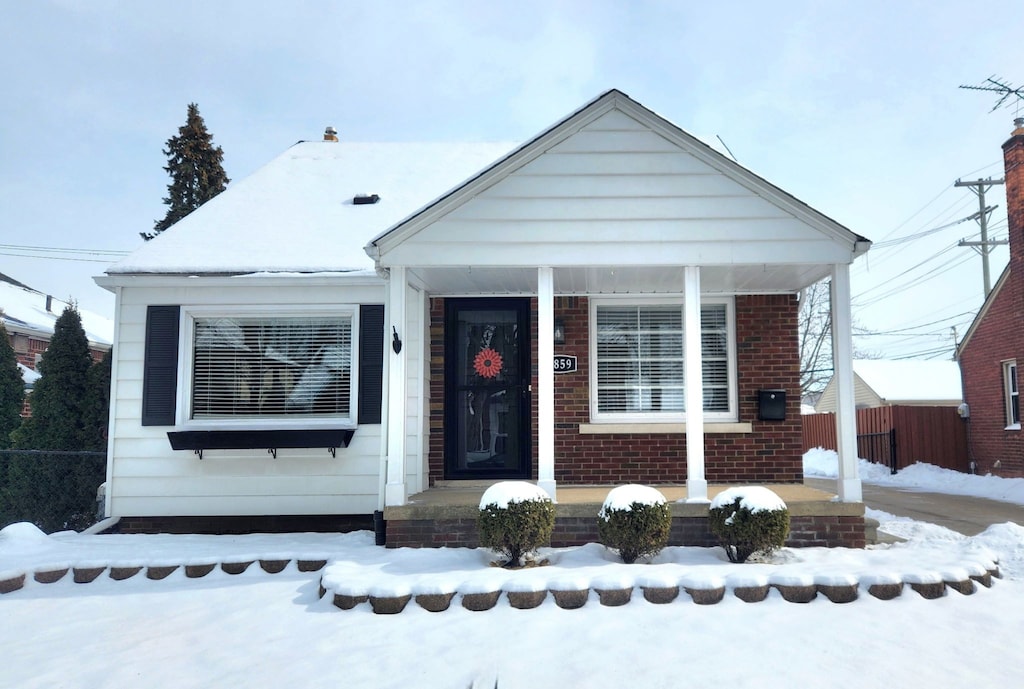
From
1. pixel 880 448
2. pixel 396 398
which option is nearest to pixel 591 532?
pixel 396 398

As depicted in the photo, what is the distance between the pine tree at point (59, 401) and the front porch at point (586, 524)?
617cm

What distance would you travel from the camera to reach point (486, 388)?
778 cm

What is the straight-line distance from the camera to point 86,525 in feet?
29.5

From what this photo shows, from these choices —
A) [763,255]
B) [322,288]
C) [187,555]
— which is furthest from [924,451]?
[187,555]

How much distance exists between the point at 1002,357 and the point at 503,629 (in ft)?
47.4

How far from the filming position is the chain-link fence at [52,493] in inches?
355

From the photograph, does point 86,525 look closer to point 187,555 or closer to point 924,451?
point 187,555

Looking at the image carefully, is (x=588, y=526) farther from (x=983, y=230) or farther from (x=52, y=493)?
(x=983, y=230)

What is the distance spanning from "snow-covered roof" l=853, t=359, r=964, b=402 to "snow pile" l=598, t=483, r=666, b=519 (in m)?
24.7

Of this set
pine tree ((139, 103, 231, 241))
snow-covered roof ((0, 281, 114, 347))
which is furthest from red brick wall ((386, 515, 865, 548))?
snow-covered roof ((0, 281, 114, 347))

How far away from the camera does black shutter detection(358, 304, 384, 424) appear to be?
289 inches

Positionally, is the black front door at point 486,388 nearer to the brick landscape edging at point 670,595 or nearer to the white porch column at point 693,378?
the white porch column at point 693,378

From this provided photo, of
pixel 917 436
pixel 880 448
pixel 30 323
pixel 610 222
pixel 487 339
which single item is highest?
pixel 30 323

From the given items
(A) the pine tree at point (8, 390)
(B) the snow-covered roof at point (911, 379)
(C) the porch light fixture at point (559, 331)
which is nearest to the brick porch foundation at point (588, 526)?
(C) the porch light fixture at point (559, 331)
